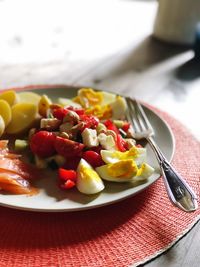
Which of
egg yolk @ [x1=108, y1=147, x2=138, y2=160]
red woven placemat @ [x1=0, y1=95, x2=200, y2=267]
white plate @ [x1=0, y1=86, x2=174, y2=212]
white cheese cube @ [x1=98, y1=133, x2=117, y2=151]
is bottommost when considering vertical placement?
red woven placemat @ [x1=0, y1=95, x2=200, y2=267]

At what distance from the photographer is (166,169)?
79 centimetres

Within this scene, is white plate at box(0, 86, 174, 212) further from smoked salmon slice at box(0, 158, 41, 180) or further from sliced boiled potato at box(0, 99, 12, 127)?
sliced boiled potato at box(0, 99, 12, 127)

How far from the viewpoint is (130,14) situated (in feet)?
6.97

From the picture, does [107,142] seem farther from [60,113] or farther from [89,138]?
[60,113]

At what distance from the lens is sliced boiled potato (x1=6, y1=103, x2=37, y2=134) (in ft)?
3.01

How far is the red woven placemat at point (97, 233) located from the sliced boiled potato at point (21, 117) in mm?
225

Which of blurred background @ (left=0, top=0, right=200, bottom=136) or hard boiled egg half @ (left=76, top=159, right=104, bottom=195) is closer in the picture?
hard boiled egg half @ (left=76, top=159, right=104, bottom=195)

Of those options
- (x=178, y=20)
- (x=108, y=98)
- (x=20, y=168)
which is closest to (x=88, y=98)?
(x=108, y=98)

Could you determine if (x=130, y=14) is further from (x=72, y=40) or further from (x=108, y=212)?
(x=108, y=212)

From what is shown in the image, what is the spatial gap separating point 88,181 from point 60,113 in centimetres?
21

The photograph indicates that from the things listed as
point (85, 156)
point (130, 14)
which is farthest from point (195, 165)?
point (130, 14)

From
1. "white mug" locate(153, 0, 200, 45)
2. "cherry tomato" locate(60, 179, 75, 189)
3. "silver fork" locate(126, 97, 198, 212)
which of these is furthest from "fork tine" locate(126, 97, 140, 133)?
"white mug" locate(153, 0, 200, 45)

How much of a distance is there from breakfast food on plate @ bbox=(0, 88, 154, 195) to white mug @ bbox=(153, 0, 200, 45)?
2.79 feet

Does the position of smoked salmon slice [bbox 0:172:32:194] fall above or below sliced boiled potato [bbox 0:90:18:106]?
below
